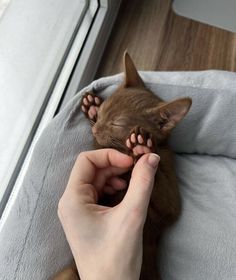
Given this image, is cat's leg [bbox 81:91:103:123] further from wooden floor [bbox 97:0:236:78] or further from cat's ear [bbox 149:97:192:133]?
wooden floor [bbox 97:0:236:78]

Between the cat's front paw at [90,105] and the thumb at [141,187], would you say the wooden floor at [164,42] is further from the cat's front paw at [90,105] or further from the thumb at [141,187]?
the thumb at [141,187]

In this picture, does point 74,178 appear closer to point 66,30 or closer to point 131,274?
point 131,274

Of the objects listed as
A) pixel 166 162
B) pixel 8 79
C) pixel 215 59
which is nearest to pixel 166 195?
pixel 166 162

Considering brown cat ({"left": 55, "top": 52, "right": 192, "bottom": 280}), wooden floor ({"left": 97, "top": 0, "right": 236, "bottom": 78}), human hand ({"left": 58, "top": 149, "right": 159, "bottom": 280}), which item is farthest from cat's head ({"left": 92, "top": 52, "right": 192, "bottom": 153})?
wooden floor ({"left": 97, "top": 0, "right": 236, "bottom": 78})

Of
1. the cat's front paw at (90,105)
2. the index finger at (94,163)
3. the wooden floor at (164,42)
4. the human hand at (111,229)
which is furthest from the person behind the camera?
the wooden floor at (164,42)

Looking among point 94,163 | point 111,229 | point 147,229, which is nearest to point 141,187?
point 111,229

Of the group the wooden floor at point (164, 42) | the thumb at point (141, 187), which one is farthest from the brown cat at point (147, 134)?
the wooden floor at point (164, 42)

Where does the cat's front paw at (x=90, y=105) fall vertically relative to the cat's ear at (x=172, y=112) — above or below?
below
